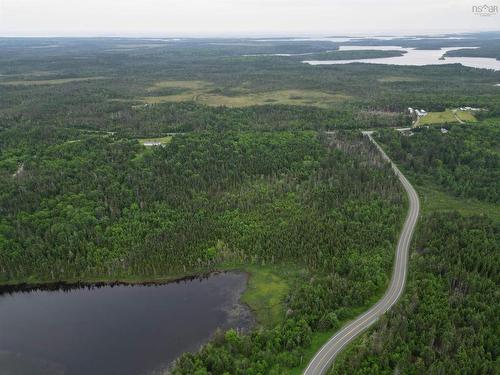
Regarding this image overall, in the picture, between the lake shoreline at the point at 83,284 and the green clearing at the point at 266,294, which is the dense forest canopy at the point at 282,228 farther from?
the green clearing at the point at 266,294

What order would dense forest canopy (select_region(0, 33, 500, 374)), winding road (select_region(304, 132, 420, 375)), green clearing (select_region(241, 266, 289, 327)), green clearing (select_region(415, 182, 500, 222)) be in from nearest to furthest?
winding road (select_region(304, 132, 420, 375)) → dense forest canopy (select_region(0, 33, 500, 374)) → green clearing (select_region(241, 266, 289, 327)) → green clearing (select_region(415, 182, 500, 222))

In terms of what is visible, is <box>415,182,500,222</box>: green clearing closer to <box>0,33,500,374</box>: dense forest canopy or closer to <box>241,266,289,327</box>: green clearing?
<box>0,33,500,374</box>: dense forest canopy

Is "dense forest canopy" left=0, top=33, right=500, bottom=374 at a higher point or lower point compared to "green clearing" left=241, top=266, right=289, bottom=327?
higher

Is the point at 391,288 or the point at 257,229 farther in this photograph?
the point at 257,229

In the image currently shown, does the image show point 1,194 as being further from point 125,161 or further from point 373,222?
point 373,222

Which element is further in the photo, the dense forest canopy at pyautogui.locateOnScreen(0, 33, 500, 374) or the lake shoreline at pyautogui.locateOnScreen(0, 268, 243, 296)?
the lake shoreline at pyautogui.locateOnScreen(0, 268, 243, 296)

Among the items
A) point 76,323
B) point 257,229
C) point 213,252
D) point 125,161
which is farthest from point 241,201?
point 76,323

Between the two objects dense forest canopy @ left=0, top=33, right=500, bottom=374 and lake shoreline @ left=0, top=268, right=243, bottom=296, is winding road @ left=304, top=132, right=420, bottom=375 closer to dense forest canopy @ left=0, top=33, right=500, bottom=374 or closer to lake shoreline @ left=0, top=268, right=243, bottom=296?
dense forest canopy @ left=0, top=33, right=500, bottom=374

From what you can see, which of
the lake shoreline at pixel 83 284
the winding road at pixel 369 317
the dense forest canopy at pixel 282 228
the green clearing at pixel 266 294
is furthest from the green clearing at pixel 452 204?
the lake shoreline at pixel 83 284

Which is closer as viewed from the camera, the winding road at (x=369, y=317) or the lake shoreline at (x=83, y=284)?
the winding road at (x=369, y=317)

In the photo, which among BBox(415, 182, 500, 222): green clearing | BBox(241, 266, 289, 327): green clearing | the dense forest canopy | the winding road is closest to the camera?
the winding road

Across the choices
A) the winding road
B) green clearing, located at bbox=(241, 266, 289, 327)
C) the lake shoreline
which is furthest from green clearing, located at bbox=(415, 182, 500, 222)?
the lake shoreline
